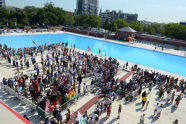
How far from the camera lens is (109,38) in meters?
49.4

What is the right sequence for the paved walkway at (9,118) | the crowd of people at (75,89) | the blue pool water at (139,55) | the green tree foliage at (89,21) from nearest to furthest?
the paved walkway at (9,118), the crowd of people at (75,89), the blue pool water at (139,55), the green tree foliage at (89,21)

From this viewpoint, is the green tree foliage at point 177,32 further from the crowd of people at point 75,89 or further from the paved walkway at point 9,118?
the paved walkway at point 9,118

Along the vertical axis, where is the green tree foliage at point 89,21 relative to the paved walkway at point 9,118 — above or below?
above

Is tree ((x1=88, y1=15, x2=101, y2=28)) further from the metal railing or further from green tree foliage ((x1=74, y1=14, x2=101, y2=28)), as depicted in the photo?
the metal railing

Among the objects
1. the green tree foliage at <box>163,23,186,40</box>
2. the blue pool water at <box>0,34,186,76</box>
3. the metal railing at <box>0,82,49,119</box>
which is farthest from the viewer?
the green tree foliage at <box>163,23,186,40</box>

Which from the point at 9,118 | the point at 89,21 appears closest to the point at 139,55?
the point at 9,118

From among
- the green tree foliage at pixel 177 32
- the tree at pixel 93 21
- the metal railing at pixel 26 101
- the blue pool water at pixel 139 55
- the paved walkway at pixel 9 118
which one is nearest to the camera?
the paved walkway at pixel 9 118

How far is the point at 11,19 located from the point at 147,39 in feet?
167

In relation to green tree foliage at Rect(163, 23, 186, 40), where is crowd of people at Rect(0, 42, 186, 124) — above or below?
below

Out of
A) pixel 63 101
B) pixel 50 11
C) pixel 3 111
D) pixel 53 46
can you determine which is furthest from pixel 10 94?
pixel 50 11

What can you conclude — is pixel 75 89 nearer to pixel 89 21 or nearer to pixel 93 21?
pixel 93 21

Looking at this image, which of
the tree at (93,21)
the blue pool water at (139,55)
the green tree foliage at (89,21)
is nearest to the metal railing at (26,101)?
the blue pool water at (139,55)

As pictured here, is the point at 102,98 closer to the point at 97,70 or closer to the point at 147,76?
the point at 97,70

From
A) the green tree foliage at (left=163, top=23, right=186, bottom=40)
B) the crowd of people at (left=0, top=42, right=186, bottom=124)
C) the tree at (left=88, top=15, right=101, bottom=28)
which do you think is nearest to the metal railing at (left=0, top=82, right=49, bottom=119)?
the crowd of people at (left=0, top=42, right=186, bottom=124)
